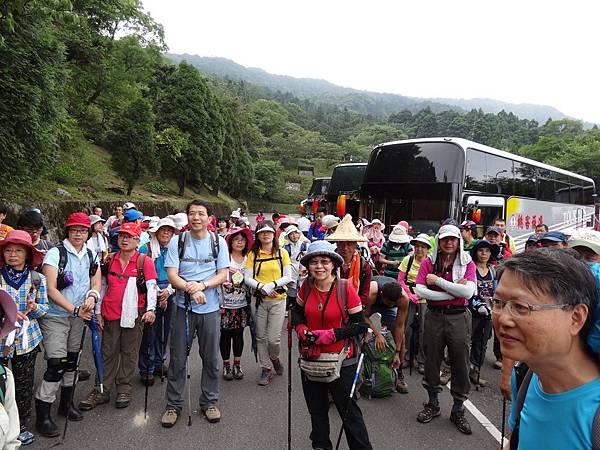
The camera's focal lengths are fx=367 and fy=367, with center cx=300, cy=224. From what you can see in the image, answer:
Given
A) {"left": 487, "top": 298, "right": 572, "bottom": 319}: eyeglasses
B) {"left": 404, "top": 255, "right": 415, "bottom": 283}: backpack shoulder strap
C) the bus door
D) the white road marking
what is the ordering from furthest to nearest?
the bus door < {"left": 404, "top": 255, "right": 415, "bottom": 283}: backpack shoulder strap < the white road marking < {"left": 487, "top": 298, "right": 572, "bottom": 319}: eyeglasses

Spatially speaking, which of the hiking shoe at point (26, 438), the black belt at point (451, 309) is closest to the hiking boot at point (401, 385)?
the black belt at point (451, 309)

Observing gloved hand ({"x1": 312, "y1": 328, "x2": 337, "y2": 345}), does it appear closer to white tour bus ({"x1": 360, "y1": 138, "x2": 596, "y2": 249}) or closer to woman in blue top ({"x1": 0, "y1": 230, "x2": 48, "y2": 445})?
woman in blue top ({"x1": 0, "y1": 230, "x2": 48, "y2": 445})

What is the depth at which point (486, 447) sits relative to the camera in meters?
3.38

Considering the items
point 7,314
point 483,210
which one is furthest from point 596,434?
point 483,210

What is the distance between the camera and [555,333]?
1.24 metres

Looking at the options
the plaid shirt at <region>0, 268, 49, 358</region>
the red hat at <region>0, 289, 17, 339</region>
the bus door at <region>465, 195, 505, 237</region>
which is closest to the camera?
the red hat at <region>0, 289, 17, 339</region>

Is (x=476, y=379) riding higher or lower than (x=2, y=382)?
lower

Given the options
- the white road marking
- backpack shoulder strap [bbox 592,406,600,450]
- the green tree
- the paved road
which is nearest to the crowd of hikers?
backpack shoulder strap [bbox 592,406,600,450]

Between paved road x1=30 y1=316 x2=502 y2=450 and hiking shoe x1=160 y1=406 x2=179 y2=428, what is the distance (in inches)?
2.2

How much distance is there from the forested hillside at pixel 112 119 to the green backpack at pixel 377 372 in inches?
217

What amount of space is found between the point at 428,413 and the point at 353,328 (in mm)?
1726

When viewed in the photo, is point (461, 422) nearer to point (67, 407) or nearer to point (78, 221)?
point (67, 407)

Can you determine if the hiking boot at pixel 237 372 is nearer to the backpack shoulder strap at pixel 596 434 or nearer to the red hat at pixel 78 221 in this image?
the red hat at pixel 78 221

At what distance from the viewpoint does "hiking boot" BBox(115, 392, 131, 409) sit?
389cm
